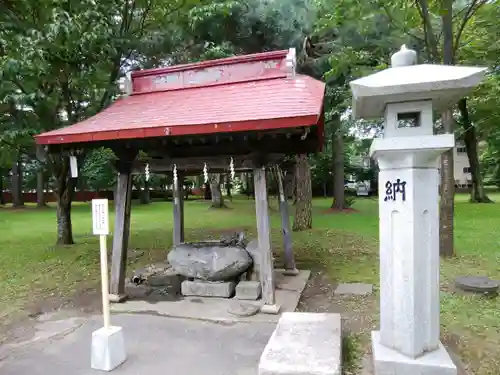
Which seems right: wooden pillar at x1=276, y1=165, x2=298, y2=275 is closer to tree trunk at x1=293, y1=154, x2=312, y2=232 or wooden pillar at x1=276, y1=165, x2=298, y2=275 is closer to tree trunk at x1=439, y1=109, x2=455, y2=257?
tree trunk at x1=439, y1=109, x2=455, y2=257

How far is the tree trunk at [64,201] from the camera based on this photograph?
1034 centimetres

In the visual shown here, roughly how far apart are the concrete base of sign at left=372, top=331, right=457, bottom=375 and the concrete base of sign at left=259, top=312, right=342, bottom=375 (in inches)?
15.2

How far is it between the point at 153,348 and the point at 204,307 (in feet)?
4.68

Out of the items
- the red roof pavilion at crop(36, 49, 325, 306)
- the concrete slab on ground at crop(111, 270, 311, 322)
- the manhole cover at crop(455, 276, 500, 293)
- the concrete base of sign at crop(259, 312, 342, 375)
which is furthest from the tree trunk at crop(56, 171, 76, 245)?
the manhole cover at crop(455, 276, 500, 293)

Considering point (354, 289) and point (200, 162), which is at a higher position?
point (200, 162)

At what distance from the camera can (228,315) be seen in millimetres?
5531

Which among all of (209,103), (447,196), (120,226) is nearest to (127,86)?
(209,103)

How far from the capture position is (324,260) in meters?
9.15

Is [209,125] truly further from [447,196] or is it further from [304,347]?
[447,196]

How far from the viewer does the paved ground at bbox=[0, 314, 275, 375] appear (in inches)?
161

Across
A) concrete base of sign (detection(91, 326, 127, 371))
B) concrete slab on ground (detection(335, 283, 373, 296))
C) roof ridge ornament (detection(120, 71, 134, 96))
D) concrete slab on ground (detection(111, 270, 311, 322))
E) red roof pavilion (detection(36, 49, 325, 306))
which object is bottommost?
concrete slab on ground (detection(335, 283, 373, 296))

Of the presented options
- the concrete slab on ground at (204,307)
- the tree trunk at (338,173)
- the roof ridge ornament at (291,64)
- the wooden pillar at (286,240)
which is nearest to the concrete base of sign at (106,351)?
the concrete slab on ground at (204,307)

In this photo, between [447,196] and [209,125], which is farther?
[447,196]

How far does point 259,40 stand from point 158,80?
628cm
